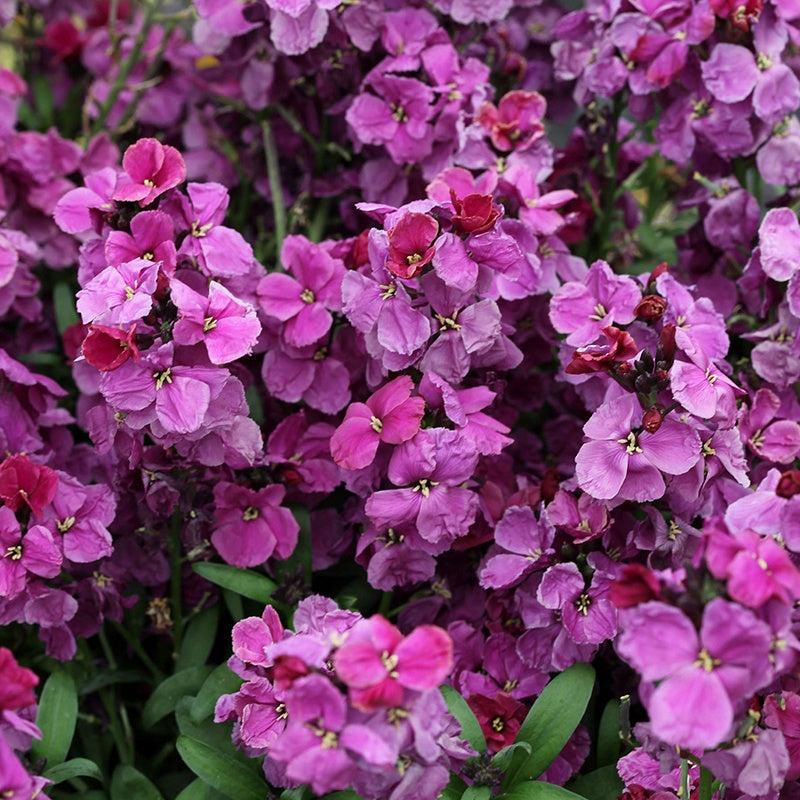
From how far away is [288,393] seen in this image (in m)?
1.61

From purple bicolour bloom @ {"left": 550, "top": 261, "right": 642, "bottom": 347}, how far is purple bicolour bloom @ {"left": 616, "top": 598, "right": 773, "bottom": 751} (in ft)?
1.90

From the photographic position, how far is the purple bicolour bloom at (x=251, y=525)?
1.54 metres

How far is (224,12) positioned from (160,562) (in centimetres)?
94

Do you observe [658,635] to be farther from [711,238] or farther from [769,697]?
[711,238]

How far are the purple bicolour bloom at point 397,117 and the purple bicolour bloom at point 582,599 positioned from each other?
29.3 inches

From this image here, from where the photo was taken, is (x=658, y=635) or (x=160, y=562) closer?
(x=658, y=635)

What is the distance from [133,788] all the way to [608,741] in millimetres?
643

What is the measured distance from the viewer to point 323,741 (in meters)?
1.03

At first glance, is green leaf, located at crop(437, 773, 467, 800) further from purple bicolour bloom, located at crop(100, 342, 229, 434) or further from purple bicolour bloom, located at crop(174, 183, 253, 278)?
purple bicolour bloom, located at crop(174, 183, 253, 278)

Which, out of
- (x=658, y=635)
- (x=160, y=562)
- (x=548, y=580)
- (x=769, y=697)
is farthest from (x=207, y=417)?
(x=769, y=697)

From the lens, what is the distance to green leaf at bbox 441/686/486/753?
1338 mm

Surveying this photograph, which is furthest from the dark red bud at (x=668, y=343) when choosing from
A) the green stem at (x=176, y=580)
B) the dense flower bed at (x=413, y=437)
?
the green stem at (x=176, y=580)

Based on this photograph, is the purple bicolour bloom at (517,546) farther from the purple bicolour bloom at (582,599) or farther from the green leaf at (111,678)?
the green leaf at (111,678)

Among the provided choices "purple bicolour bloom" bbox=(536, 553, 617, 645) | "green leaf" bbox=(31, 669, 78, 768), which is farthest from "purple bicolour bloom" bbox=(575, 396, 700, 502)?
"green leaf" bbox=(31, 669, 78, 768)
